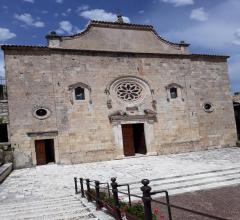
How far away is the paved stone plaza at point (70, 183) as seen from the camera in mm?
7562

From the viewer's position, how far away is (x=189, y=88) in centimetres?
2223

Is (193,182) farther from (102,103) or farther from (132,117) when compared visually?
(102,103)

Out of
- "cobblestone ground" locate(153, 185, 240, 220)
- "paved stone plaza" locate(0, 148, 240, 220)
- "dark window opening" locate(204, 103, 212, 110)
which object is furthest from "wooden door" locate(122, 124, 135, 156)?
"cobblestone ground" locate(153, 185, 240, 220)

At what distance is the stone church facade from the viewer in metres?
18.6

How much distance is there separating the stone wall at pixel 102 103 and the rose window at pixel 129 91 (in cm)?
58

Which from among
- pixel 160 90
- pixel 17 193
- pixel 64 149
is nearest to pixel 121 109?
pixel 160 90

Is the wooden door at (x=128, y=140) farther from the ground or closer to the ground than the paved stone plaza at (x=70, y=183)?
farther from the ground

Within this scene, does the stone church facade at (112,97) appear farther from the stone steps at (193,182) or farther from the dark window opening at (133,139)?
the stone steps at (193,182)

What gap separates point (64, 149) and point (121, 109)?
4397 mm

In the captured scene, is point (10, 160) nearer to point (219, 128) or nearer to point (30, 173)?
point (30, 173)

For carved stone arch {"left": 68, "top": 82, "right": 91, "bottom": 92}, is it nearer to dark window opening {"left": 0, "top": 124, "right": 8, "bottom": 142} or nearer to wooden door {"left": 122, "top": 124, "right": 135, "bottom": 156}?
wooden door {"left": 122, "top": 124, "right": 135, "bottom": 156}

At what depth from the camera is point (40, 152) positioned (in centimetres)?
1869

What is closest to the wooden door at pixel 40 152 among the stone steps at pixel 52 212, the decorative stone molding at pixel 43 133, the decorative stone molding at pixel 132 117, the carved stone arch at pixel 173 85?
the decorative stone molding at pixel 43 133

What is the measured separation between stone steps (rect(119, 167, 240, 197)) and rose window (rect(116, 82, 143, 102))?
9236mm
